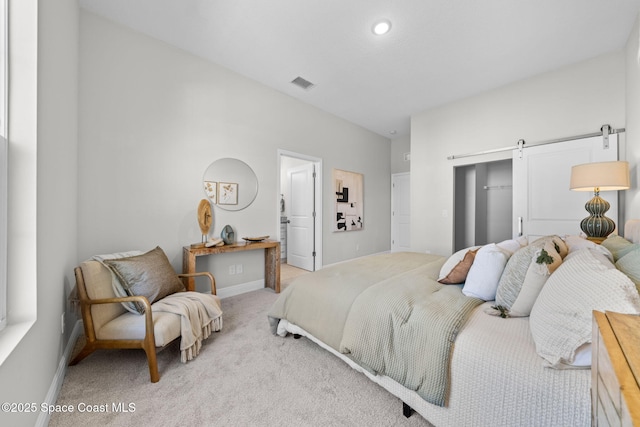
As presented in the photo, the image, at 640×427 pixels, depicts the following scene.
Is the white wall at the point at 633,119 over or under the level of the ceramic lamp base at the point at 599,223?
over

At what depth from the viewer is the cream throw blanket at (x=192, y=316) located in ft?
5.74

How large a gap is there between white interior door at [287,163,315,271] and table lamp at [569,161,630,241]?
340 centimetres

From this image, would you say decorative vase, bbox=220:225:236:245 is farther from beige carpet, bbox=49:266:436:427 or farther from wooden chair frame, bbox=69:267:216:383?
wooden chair frame, bbox=69:267:216:383

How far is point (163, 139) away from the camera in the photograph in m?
2.67

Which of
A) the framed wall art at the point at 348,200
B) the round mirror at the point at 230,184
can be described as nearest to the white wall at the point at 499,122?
the framed wall art at the point at 348,200

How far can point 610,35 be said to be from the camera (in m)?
2.52

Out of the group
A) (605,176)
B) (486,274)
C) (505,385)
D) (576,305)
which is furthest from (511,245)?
(605,176)

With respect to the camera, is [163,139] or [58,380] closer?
[58,380]

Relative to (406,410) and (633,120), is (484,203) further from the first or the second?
(406,410)

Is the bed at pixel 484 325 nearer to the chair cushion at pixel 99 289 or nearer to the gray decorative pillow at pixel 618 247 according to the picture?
the gray decorative pillow at pixel 618 247

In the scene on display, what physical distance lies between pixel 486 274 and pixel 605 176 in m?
1.85

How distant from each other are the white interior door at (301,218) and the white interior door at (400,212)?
7.63ft

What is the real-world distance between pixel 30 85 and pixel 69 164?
1.02 meters

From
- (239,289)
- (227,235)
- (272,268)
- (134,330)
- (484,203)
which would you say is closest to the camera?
(134,330)
